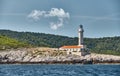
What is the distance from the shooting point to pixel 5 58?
19350cm

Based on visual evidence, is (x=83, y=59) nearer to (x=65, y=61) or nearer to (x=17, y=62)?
(x=65, y=61)

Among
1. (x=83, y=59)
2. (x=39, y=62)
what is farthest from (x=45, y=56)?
(x=83, y=59)

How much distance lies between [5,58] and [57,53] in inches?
1038

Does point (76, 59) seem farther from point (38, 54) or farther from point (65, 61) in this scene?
point (38, 54)

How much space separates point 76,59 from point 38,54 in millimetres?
19682

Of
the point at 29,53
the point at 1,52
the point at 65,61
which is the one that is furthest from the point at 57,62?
the point at 1,52

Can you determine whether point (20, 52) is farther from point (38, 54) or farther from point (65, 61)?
point (65, 61)

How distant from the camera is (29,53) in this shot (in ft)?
643

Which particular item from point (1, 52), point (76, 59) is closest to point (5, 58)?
point (1, 52)

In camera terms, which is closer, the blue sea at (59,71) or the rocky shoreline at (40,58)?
the blue sea at (59,71)

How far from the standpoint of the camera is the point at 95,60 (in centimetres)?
19712

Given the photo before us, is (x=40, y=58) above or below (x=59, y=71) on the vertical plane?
below

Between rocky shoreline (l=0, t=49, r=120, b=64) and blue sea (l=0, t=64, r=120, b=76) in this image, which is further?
rocky shoreline (l=0, t=49, r=120, b=64)

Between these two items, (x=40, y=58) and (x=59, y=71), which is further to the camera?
(x=40, y=58)
